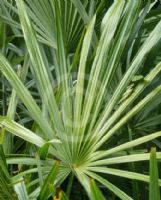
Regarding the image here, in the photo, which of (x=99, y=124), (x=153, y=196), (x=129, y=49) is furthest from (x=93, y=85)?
(x=153, y=196)

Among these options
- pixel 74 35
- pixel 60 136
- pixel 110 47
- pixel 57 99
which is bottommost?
pixel 60 136

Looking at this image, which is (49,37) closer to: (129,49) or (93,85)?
(129,49)

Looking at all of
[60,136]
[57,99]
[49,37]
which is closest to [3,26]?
[49,37]

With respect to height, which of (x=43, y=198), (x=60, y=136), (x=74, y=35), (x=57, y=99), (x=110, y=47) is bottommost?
(x=43, y=198)

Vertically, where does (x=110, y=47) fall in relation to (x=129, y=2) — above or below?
below

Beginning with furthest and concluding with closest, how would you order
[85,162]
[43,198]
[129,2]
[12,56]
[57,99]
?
[12,56] < [129,2] < [57,99] < [85,162] < [43,198]

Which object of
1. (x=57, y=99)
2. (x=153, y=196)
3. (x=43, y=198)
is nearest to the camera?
(x=153, y=196)

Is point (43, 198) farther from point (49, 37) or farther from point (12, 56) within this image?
point (12, 56)

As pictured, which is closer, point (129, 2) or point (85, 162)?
point (85, 162)

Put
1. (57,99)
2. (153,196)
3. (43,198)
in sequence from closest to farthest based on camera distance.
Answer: (153,196), (43,198), (57,99)
